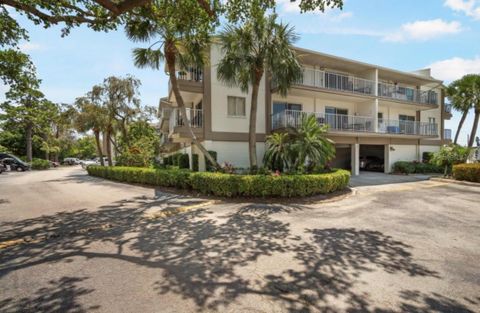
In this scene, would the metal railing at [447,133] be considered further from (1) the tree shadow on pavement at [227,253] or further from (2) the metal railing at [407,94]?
(1) the tree shadow on pavement at [227,253]

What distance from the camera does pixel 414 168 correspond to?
2081cm

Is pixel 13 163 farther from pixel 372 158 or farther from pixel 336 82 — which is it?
pixel 372 158

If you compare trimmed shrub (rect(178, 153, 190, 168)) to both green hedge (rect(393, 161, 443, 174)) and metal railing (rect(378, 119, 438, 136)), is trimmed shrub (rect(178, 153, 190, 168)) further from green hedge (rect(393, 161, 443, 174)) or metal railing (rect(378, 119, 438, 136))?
green hedge (rect(393, 161, 443, 174))

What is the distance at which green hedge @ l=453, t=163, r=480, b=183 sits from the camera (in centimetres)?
1460

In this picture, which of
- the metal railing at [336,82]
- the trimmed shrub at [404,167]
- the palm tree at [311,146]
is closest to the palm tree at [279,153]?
the palm tree at [311,146]

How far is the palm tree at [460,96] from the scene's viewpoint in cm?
2328

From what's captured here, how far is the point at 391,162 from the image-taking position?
21.5 metres

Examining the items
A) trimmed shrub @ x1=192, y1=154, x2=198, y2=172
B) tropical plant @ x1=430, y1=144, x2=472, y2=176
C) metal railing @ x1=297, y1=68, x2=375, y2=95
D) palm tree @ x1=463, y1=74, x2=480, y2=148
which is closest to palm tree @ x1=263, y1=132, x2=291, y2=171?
trimmed shrub @ x1=192, y1=154, x2=198, y2=172

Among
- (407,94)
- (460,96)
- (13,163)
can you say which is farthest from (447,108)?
(13,163)

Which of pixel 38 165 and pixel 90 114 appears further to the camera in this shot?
pixel 38 165

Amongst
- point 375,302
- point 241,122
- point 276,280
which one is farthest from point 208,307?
point 241,122

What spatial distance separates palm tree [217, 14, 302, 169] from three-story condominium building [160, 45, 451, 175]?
248 cm

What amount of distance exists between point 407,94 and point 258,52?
57.3ft

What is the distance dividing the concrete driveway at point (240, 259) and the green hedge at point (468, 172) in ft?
25.2
